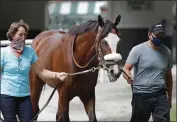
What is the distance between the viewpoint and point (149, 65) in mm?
4578

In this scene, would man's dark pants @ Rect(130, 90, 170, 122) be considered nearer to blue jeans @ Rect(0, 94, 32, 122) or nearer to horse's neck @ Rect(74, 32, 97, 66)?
horse's neck @ Rect(74, 32, 97, 66)

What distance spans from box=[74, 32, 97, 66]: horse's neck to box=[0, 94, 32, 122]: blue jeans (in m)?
0.76

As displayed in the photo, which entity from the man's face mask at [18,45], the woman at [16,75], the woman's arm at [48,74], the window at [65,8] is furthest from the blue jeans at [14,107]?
the window at [65,8]

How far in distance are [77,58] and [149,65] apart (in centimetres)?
73

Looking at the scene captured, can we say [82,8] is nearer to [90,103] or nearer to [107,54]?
[90,103]

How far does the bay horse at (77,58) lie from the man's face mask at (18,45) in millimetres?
730

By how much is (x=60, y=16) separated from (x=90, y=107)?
82.5 ft

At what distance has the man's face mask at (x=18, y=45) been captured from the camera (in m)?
4.23

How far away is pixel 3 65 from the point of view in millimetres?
4281

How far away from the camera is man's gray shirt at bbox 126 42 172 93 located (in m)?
4.58

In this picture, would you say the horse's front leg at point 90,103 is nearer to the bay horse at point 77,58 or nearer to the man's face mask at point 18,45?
the bay horse at point 77,58

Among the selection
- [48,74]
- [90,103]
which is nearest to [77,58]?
[48,74]

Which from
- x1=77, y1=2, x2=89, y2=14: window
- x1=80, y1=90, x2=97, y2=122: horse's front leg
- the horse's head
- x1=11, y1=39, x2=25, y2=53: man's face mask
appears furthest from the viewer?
x1=77, y1=2, x2=89, y2=14: window

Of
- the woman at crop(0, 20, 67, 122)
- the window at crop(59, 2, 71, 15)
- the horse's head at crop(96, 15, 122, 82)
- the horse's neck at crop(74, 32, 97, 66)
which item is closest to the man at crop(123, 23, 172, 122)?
the horse's head at crop(96, 15, 122, 82)
